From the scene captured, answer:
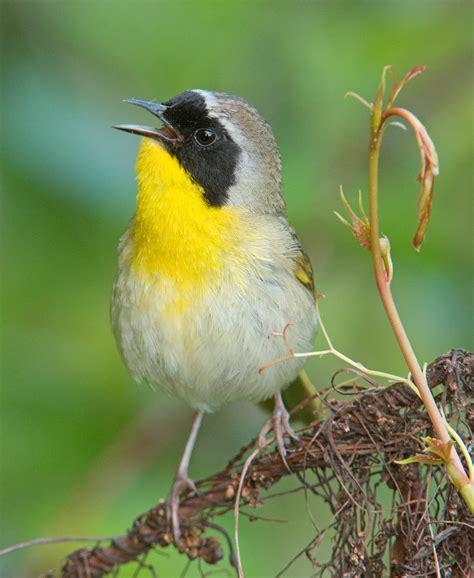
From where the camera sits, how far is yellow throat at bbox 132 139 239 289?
320 cm

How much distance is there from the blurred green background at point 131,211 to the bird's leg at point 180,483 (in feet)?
0.30

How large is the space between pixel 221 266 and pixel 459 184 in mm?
1285

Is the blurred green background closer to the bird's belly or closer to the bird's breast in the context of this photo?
the bird's belly

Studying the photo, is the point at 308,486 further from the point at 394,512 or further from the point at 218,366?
the point at 218,366

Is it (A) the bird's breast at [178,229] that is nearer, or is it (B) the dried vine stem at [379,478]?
(B) the dried vine stem at [379,478]

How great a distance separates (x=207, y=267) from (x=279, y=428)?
62 cm

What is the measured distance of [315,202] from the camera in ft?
12.3

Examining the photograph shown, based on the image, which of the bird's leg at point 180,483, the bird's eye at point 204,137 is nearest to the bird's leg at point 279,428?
the bird's leg at point 180,483

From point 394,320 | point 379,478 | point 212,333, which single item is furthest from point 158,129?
point 394,320

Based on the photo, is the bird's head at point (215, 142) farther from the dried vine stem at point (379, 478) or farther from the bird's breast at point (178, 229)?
the dried vine stem at point (379, 478)

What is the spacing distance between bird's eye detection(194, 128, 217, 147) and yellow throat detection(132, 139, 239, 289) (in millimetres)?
136

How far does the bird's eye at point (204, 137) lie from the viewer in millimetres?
3342

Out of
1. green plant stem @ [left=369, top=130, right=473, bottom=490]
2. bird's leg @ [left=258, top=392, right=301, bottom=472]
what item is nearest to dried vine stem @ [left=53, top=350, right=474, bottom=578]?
bird's leg @ [left=258, top=392, right=301, bottom=472]

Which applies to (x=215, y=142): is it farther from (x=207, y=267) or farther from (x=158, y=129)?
(x=207, y=267)
